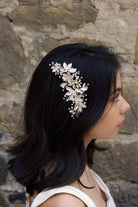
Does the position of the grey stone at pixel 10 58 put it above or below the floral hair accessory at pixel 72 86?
below

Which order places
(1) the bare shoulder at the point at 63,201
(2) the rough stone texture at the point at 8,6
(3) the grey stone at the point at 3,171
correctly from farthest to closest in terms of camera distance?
(3) the grey stone at the point at 3,171 < (2) the rough stone texture at the point at 8,6 < (1) the bare shoulder at the point at 63,201

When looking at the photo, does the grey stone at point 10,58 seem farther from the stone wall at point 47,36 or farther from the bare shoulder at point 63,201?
the bare shoulder at point 63,201

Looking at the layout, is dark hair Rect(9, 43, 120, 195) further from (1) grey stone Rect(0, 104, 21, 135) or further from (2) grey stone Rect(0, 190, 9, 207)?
(2) grey stone Rect(0, 190, 9, 207)

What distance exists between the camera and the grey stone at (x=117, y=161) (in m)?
1.64

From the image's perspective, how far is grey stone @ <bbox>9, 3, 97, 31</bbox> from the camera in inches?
57.8

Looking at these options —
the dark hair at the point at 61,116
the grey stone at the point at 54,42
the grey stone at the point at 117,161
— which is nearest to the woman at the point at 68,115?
the dark hair at the point at 61,116

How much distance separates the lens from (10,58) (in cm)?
150

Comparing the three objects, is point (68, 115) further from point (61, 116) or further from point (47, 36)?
point (47, 36)

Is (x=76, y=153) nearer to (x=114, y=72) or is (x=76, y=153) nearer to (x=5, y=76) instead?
(x=114, y=72)

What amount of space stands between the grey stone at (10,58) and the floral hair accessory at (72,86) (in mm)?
626

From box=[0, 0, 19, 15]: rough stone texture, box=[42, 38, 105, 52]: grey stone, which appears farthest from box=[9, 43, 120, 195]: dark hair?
box=[0, 0, 19, 15]: rough stone texture

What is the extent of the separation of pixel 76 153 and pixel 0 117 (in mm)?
718

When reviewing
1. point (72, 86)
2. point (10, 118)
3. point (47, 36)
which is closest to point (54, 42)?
point (47, 36)

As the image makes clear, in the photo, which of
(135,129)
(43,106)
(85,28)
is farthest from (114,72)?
(135,129)
